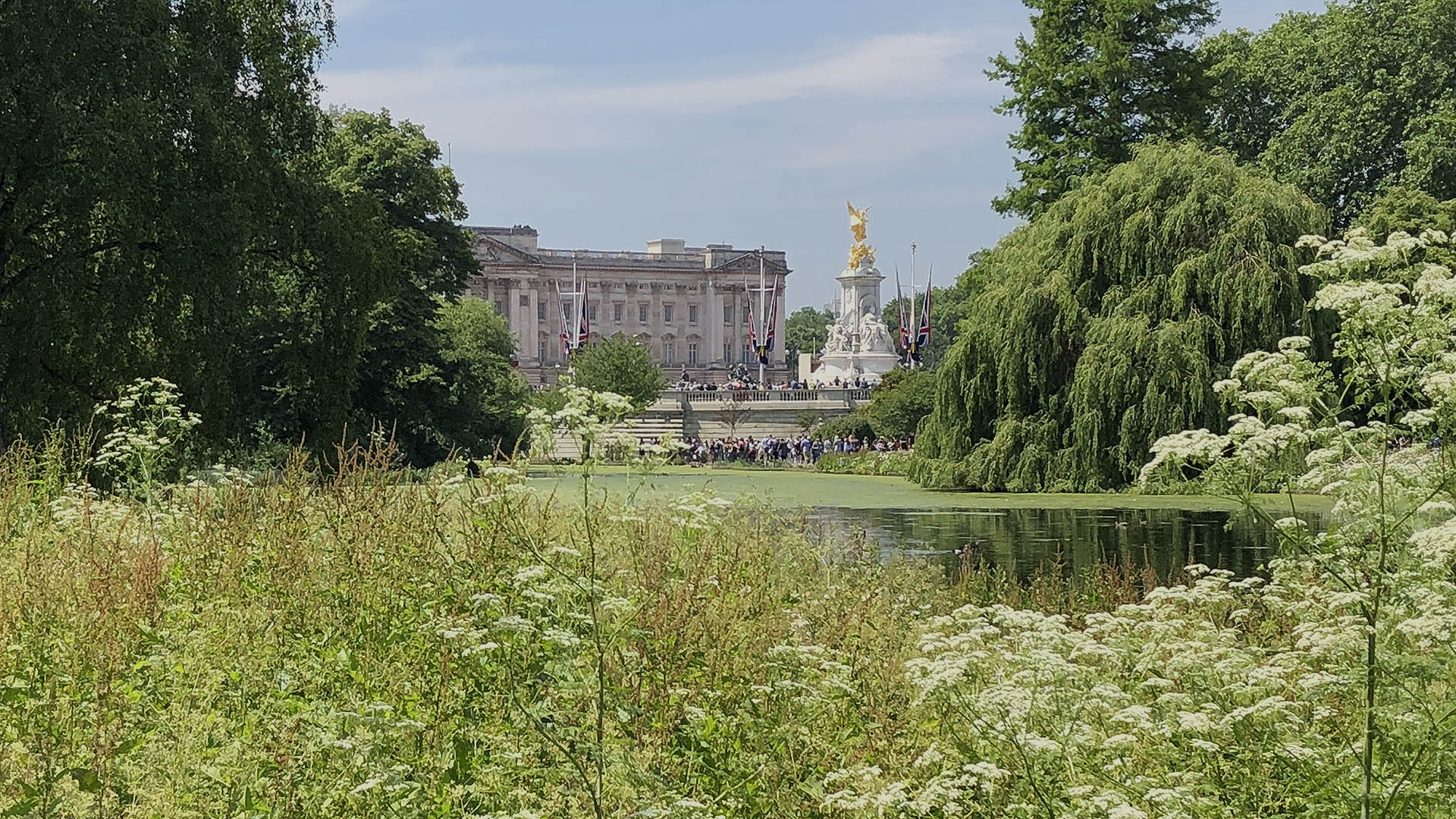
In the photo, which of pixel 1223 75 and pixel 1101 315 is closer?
pixel 1101 315

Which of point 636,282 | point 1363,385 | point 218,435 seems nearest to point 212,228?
point 218,435

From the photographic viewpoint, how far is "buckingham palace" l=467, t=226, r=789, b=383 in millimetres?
127500

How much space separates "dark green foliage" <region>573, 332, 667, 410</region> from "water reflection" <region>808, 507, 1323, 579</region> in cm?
4288

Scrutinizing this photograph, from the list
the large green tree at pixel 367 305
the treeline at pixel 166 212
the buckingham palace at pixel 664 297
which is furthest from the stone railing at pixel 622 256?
the treeline at pixel 166 212

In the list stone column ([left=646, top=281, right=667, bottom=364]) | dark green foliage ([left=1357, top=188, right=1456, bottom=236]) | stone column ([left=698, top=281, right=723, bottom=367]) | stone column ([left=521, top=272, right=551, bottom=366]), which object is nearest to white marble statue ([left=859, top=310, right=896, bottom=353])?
stone column ([left=521, top=272, right=551, bottom=366])

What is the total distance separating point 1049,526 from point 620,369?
48.5 meters

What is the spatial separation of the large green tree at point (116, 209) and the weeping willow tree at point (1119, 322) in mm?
12910

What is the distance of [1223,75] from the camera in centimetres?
4209

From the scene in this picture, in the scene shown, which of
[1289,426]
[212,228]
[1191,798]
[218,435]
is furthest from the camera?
[218,435]

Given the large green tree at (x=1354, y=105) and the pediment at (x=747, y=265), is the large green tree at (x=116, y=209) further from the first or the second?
the pediment at (x=747, y=265)

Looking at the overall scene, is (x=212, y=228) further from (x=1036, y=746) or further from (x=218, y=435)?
(x=1036, y=746)

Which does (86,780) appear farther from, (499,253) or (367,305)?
(499,253)

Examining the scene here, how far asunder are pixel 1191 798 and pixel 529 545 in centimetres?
197

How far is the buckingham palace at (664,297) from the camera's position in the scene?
128 meters
